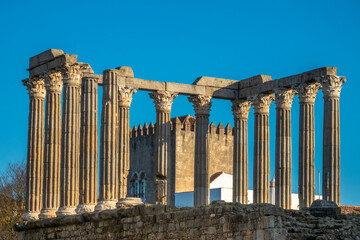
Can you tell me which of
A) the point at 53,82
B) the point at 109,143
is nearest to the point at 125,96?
the point at 53,82

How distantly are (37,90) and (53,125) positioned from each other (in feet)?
8.63

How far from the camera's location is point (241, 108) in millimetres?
45438

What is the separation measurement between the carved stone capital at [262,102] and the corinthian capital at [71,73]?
395 inches

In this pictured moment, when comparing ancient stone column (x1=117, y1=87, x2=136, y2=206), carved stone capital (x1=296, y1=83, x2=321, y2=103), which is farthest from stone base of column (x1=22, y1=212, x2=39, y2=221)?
carved stone capital (x1=296, y1=83, x2=321, y2=103)

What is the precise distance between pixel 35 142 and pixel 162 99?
267 inches

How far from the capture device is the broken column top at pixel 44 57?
39.6 meters

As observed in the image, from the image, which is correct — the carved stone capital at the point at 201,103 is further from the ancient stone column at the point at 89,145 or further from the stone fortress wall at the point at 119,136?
the ancient stone column at the point at 89,145

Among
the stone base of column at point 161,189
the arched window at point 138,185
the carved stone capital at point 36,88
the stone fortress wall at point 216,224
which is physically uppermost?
the carved stone capital at point 36,88

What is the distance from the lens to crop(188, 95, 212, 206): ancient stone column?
1738 inches

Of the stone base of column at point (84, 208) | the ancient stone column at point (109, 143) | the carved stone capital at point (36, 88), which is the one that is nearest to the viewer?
the stone base of column at point (84, 208)

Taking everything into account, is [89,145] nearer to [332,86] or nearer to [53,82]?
[53,82]

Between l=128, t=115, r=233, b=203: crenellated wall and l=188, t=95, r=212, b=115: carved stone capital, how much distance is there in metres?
21.9

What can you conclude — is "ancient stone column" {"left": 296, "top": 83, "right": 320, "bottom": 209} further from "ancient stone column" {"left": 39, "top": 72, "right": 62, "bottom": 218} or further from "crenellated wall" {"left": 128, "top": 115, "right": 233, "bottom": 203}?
"crenellated wall" {"left": 128, "top": 115, "right": 233, "bottom": 203}

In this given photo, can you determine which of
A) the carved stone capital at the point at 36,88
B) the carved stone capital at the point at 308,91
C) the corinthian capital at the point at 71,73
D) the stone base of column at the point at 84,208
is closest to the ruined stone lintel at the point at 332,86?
the carved stone capital at the point at 308,91
